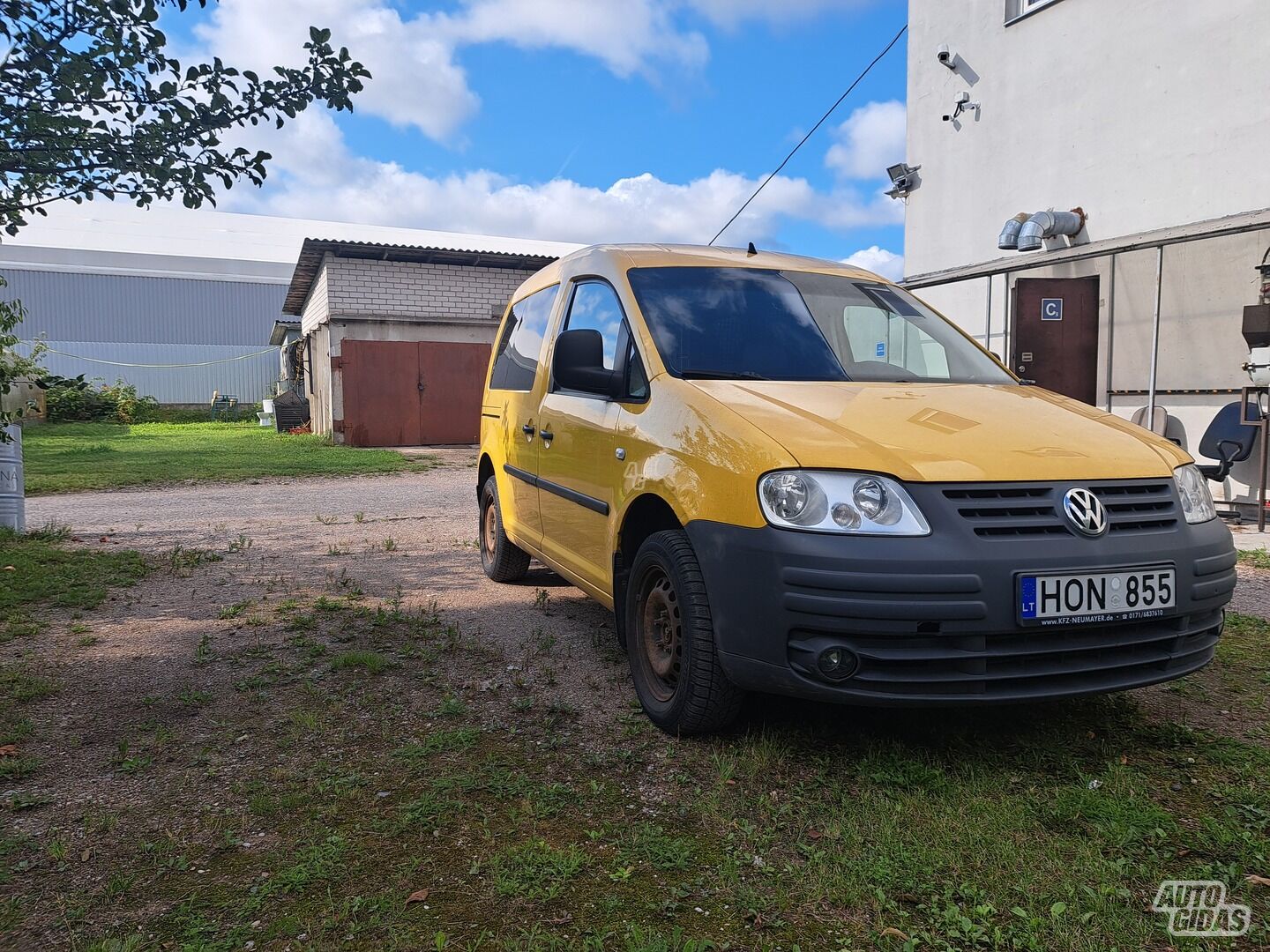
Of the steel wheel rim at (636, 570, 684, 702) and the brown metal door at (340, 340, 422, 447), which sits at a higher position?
the brown metal door at (340, 340, 422, 447)

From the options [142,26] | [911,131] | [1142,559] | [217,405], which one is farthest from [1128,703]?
[217,405]

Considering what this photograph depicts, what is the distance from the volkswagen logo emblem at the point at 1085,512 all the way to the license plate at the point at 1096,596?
129 mm

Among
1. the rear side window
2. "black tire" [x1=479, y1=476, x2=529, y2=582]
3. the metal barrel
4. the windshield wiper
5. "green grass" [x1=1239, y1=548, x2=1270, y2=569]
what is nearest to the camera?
the windshield wiper

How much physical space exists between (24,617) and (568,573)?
3.01 meters

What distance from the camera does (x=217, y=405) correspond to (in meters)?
31.8

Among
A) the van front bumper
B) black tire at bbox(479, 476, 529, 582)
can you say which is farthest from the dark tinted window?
black tire at bbox(479, 476, 529, 582)

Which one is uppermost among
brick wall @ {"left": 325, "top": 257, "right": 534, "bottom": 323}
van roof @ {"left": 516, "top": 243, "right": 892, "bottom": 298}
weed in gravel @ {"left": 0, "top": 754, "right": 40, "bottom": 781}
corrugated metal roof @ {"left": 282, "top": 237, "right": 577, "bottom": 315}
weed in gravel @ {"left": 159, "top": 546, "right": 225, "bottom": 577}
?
corrugated metal roof @ {"left": 282, "top": 237, "right": 577, "bottom": 315}

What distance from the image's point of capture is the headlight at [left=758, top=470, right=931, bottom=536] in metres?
2.69

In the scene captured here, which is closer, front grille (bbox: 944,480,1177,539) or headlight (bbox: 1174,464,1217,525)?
front grille (bbox: 944,480,1177,539)

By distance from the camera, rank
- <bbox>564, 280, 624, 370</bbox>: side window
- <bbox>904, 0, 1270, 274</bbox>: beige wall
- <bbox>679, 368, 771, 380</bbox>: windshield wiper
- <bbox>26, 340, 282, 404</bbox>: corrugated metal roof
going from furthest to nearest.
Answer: <bbox>26, 340, 282, 404</bbox>: corrugated metal roof, <bbox>904, 0, 1270, 274</bbox>: beige wall, <bbox>564, 280, 624, 370</bbox>: side window, <bbox>679, 368, 771, 380</bbox>: windshield wiper

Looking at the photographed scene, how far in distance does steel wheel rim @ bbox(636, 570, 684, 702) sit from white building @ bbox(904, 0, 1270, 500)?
6.30m

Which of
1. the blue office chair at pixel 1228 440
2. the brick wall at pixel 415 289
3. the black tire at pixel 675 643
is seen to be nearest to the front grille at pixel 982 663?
the black tire at pixel 675 643

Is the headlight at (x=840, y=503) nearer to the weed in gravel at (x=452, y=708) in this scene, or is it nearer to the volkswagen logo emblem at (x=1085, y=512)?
the volkswagen logo emblem at (x=1085, y=512)

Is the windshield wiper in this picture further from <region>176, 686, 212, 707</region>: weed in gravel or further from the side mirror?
<region>176, 686, 212, 707</region>: weed in gravel
